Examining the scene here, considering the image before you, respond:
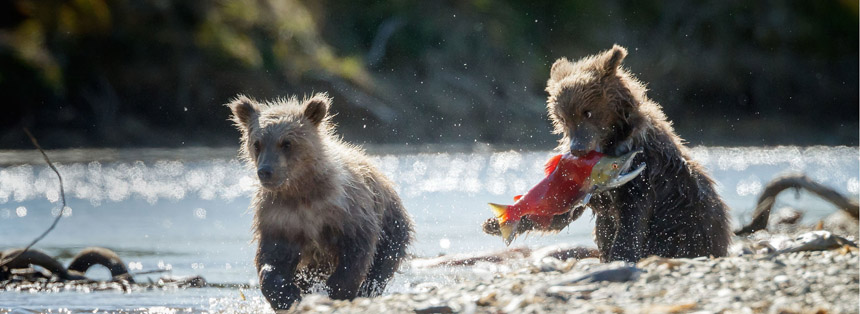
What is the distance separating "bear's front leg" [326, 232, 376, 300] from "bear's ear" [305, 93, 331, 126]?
0.89 metres

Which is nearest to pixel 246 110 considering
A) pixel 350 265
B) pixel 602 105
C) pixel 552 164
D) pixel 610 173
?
pixel 350 265

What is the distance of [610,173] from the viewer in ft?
21.9

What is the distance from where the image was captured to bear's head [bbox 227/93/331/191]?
7.08 metres

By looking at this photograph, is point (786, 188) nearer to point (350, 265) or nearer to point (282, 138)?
point (350, 265)

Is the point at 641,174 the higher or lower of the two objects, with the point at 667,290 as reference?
higher

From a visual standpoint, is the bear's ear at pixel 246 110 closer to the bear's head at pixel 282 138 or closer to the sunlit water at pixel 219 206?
the bear's head at pixel 282 138

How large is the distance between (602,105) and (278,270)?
233 cm

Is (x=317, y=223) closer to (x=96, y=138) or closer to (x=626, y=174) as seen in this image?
Result: (x=626, y=174)

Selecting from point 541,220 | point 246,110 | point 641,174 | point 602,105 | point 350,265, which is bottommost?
point 350,265

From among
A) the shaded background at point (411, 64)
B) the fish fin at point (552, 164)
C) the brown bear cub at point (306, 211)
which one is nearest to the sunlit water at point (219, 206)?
the brown bear cub at point (306, 211)

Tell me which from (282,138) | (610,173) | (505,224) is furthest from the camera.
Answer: (282,138)

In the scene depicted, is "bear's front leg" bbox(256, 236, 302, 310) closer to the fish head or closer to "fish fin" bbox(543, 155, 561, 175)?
"fish fin" bbox(543, 155, 561, 175)

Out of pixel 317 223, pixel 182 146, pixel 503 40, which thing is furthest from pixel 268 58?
pixel 317 223

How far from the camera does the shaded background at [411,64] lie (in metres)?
28.4
